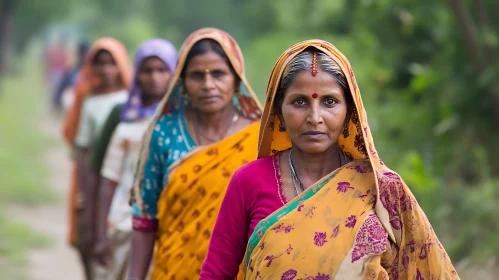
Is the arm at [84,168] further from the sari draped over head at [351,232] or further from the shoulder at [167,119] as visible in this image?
the sari draped over head at [351,232]

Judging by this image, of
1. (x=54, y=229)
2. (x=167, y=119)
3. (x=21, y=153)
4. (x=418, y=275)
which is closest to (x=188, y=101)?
(x=167, y=119)

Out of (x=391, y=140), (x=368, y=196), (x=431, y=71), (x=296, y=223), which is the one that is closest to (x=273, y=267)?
(x=296, y=223)

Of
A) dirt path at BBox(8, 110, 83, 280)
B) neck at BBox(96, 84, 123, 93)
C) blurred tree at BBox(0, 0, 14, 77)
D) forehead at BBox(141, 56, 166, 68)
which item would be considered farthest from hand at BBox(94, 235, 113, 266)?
blurred tree at BBox(0, 0, 14, 77)

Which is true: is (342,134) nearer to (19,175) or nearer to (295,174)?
(295,174)

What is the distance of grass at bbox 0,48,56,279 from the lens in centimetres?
926

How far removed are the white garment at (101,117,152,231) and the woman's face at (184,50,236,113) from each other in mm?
1321

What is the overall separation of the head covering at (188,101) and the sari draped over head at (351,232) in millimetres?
1221

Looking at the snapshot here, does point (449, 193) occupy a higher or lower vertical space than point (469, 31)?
lower

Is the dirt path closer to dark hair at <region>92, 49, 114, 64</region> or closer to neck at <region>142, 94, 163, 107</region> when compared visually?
dark hair at <region>92, 49, 114, 64</region>

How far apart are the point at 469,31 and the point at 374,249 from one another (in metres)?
4.58

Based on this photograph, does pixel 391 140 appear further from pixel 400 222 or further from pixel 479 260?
pixel 400 222

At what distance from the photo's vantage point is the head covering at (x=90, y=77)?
22.6 ft

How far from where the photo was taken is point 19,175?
14195 mm

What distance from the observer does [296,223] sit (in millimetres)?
2809
